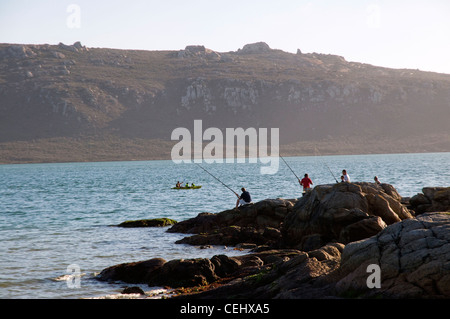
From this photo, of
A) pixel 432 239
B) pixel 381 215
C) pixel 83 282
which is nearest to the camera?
pixel 432 239

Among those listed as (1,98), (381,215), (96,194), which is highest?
(1,98)

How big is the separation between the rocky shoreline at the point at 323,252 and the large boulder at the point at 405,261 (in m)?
0.02

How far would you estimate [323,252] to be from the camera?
13258 millimetres

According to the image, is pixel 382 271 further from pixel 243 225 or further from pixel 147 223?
pixel 147 223

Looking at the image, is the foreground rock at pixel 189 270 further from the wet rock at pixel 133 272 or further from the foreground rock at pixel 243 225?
the foreground rock at pixel 243 225

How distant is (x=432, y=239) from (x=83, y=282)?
1010 cm

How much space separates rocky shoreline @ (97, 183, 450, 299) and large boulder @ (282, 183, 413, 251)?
0.11 ft

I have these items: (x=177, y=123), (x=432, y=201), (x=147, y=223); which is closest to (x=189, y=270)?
(x=432, y=201)

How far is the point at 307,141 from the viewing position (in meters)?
178

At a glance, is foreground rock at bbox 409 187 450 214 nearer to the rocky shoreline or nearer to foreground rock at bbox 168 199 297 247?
the rocky shoreline

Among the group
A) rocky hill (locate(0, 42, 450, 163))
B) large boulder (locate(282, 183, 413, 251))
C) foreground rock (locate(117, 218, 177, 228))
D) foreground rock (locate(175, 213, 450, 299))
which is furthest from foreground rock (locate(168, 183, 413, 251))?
rocky hill (locate(0, 42, 450, 163))

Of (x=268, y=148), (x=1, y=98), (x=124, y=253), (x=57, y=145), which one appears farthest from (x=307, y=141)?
(x=124, y=253)
